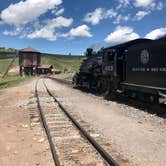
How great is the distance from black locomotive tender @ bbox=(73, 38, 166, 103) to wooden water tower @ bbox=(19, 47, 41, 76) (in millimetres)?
91446

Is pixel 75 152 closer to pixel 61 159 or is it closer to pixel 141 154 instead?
pixel 61 159

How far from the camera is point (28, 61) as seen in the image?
116 metres

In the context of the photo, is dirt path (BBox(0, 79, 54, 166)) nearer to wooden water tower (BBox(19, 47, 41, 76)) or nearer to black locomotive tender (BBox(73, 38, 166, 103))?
black locomotive tender (BBox(73, 38, 166, 103))

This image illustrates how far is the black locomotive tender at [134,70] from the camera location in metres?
13.8

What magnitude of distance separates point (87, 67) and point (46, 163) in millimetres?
21880

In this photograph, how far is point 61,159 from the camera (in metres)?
7.12

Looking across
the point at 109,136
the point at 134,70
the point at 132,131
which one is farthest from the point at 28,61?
the point at 109,136

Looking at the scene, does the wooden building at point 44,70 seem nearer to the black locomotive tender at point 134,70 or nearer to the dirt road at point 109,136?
the black locomotive tender at point 134,70

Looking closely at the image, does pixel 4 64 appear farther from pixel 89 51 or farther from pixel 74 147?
pixel 74 147

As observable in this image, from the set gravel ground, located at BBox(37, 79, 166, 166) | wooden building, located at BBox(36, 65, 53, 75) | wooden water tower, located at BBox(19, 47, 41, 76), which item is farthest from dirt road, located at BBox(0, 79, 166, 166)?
wooden building, located at BBox(36, 65, 53, 75)

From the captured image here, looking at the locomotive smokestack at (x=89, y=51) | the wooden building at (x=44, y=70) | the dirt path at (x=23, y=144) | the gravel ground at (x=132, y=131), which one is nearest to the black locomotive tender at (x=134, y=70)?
the gravel ground at (x=132, y=131)

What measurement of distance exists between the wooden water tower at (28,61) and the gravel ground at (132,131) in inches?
3997

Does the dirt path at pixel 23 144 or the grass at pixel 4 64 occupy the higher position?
the grass at pixel 4 64

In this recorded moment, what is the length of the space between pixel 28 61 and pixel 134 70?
10193cm
